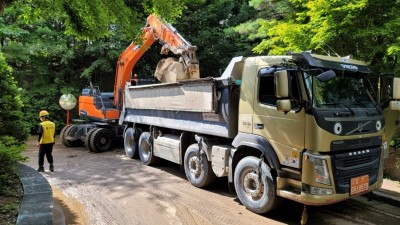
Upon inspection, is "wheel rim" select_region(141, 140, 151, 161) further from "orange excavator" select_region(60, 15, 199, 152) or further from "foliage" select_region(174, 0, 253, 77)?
"foliage" select_region(174, 0, 253, 77)

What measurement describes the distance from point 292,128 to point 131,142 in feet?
21.7

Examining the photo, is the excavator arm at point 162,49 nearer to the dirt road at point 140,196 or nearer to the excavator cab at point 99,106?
the excavator cab at point 99,106

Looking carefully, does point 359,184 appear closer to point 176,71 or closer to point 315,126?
point 315,126

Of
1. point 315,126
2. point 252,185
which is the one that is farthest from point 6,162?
point 315,126

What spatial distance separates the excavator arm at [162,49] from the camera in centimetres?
915

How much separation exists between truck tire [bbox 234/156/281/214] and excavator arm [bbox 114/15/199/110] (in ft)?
10.6

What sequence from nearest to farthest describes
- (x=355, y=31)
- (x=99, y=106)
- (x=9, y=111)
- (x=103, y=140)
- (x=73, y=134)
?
1. (x=9, y=111)
2. (x=355, y=31)
3. (x=103, y=140)
4. (x=99, y=106)
5. (x=73, y=134)

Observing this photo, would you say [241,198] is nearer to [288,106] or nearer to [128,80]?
[288,106]

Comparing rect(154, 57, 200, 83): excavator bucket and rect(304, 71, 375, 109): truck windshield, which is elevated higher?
rect(154, 57, 200, 83): excavator bucket

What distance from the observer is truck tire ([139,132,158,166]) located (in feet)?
31.3

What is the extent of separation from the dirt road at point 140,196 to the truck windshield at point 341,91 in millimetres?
1955

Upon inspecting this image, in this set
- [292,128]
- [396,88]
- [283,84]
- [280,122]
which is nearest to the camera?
[283,84]

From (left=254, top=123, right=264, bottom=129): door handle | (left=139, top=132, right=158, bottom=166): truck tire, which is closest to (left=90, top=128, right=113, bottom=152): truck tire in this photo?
(left=139, top=132, right=158, bottom=166): truck tire

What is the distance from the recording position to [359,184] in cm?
520
